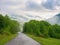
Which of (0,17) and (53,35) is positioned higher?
(0,17)

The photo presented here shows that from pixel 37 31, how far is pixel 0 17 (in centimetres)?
1947

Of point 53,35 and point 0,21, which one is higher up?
point 0,21

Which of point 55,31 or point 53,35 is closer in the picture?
point 53,35

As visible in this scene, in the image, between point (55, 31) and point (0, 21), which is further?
point (55, 31)

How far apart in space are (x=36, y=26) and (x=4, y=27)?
23041 mm

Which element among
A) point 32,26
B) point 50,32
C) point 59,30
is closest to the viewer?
point 50,32

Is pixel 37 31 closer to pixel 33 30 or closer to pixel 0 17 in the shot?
pixel 33 30

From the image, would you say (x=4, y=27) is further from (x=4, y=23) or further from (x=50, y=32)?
(x=50, y=32)

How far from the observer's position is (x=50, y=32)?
9788cm

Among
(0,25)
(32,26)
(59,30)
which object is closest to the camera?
(0,25)

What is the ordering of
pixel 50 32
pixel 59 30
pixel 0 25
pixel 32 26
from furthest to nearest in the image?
pixel 32 26 < pixel 59 30 < pixel 50 32 < pixel 0 25

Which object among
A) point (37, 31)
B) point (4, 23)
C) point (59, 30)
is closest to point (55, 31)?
point (59, 30)

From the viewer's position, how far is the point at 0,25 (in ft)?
296

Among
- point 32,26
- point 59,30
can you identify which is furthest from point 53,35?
point 32,26
